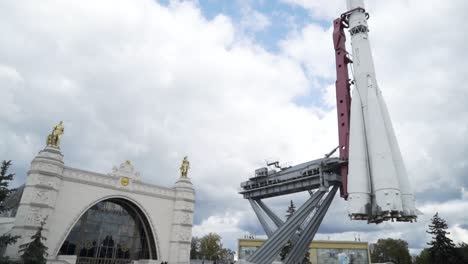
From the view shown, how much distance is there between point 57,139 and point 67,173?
3.41m

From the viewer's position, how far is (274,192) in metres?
35.6

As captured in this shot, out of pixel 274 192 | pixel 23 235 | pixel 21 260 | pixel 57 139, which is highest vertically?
pixel 57 139

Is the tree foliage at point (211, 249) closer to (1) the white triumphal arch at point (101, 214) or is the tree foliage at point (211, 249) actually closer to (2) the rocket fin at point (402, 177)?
(1) the white triumphal arch at point (101, 214)

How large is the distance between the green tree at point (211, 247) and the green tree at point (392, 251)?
113 ft

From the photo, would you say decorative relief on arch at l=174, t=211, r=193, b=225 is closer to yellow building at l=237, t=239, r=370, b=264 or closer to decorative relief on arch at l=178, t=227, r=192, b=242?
decorative relief on arch at l=178, t=227, r=192, b=242

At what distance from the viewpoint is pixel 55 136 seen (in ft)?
107

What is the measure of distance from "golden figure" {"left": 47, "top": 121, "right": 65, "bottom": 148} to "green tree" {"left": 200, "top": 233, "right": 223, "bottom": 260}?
43482 millimetres

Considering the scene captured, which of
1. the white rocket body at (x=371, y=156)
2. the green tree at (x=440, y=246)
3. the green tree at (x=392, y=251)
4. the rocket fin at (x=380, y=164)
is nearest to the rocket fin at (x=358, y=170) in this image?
the white rocket body at (x=371, y=156)

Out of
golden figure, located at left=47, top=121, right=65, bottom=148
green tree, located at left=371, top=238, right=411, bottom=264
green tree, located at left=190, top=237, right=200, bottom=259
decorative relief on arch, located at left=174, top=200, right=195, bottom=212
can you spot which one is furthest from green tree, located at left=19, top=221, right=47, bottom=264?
green tree, located at left=371, top=238, right=411, bottom=264

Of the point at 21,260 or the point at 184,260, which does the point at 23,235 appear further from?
the point at 184,260

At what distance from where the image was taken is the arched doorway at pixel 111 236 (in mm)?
33438

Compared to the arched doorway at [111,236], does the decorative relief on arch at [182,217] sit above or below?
above

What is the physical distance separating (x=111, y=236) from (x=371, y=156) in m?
27.4

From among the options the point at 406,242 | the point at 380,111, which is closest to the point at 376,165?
the point at 380,111
